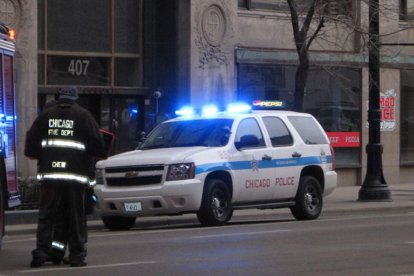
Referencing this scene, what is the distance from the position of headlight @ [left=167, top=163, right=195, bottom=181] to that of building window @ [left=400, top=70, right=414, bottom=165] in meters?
15.2

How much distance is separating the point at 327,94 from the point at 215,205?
12.4 metres

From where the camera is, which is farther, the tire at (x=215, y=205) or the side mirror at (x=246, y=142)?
the side mirror at (x=246, y=142)

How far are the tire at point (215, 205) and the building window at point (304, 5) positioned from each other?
6.94 m

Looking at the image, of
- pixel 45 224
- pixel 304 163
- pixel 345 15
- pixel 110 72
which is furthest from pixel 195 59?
pixel 45 224

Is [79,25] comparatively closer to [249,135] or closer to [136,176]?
[249,135]

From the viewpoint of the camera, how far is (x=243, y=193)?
15.9 metres

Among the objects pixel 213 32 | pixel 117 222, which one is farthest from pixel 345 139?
pixel 117 222

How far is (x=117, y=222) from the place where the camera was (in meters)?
15.8

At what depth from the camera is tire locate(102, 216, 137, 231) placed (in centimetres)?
1573

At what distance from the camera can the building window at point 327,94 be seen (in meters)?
25.7

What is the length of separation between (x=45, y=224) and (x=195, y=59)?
14919 millimetres

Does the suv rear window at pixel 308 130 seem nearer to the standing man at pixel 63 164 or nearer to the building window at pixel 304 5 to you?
the building window at pixel 304 5

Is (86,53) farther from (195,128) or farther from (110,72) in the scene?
(195,128)

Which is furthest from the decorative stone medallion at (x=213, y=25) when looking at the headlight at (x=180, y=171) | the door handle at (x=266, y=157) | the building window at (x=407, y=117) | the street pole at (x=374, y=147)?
the headlight at (x=180, y=171)
